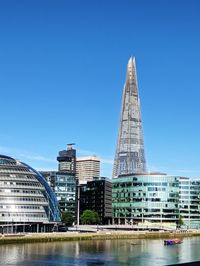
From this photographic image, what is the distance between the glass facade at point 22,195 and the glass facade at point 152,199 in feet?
206

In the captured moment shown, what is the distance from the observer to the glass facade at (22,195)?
12912 cm

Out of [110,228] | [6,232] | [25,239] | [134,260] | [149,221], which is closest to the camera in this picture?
[134,260]

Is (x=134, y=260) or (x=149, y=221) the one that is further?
(x=149, y=221)

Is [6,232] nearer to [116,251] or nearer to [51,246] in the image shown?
[51,246]

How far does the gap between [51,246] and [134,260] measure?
89.1 feet

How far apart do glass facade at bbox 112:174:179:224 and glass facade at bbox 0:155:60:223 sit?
6283 cm

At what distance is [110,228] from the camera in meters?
167

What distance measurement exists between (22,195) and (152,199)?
242 ft

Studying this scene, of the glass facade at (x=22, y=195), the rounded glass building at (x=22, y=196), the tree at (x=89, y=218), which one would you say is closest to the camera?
the rounded glass building at (x=22, y=196)

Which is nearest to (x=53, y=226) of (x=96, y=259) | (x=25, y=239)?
(x=25, y=239)

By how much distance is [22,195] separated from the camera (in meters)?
131

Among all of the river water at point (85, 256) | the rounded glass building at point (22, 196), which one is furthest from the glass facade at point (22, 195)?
the river water at point (85, 256)

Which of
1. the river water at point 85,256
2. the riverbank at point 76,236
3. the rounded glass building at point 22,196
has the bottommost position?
the river water at point 85,256

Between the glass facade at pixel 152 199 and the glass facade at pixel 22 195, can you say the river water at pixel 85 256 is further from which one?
the glass facade at pixel 152 199
